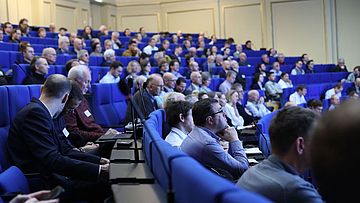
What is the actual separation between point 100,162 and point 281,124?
1220mm

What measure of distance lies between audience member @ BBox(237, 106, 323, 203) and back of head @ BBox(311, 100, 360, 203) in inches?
22.5

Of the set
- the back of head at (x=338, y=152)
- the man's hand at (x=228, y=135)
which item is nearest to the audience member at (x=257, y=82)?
the man's hand at (x=228, y=135)

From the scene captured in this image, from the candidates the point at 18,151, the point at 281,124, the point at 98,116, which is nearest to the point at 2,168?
the point at 18,151

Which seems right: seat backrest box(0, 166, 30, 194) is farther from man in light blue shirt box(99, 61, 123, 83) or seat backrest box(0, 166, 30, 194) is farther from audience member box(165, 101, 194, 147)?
man in light blue shirt box(99, 61, 123, 83)

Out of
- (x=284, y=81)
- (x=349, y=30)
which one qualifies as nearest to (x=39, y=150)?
(x=284, y=81)

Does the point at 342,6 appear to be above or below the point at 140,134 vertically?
above

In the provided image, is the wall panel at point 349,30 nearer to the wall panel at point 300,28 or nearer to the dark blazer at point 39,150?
the wall panel at point 300,28

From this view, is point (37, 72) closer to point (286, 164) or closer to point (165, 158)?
point (165, 158)

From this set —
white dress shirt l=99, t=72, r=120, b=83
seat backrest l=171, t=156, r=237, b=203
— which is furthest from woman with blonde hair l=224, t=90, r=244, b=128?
seat backrest l=171, t=156, r=237, b=203

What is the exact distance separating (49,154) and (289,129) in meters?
1.12

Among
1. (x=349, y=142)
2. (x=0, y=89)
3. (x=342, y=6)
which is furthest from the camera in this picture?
(x=342, y=6)

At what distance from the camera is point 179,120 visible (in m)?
2.60

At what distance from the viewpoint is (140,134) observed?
2.72 metres

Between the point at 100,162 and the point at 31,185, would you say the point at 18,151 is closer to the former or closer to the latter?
the point at 31,185
